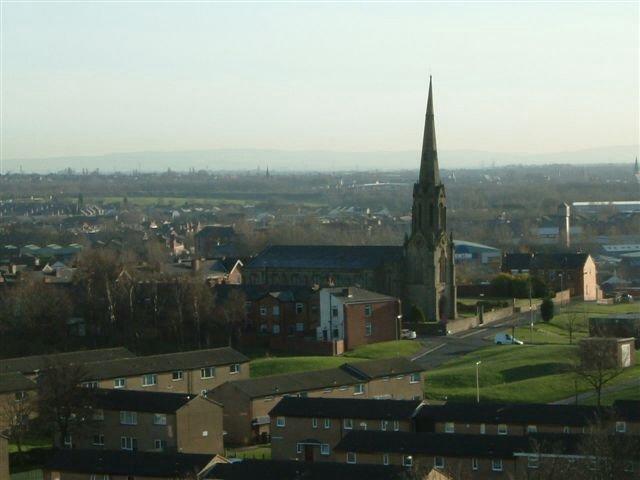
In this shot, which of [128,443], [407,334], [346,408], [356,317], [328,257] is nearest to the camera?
[346,408]

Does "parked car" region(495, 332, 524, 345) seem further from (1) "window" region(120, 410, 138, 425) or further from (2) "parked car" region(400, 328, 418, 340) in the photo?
(1) "window" region(120, 410, 138, 425)

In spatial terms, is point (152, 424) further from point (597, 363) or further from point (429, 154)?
point (429, 154)

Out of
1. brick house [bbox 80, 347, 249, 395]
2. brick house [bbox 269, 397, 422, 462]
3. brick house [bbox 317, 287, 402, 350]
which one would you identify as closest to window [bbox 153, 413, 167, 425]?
brick house [bbox 269, 397, 422, 462]

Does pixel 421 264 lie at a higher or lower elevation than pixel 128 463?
higher

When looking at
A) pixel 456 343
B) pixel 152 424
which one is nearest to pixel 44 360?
pixel 152 424

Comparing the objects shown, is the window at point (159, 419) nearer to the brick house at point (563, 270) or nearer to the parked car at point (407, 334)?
the parked car at point (407, 334)

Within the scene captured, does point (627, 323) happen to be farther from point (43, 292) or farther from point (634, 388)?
point (43, 292)
